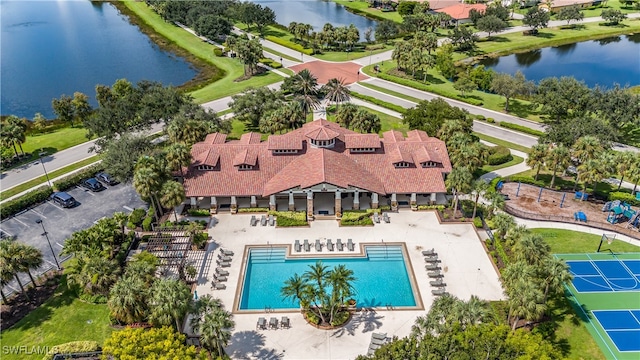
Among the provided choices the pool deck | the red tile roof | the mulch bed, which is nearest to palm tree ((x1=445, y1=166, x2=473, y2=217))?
the red tile roof

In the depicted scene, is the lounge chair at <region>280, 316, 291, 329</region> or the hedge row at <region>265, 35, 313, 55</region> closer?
the lounge chair at <region>280, 316, 291, 329</region>

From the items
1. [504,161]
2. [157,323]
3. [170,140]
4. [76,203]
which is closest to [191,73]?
[170,140]

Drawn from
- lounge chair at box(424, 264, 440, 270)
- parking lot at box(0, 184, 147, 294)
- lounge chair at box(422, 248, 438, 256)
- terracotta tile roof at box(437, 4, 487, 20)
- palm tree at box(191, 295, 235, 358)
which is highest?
terracotta tile roof at box(437, 4, 487, 20)

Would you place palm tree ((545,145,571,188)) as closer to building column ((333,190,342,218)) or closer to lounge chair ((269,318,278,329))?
building column ((333,190,342,218))

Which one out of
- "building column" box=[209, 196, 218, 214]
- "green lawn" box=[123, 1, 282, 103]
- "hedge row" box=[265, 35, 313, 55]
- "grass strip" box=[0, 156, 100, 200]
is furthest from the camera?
"hedge row" box=[265, 35, 313, 55]

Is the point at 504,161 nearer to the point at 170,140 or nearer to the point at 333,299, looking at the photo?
the point at 333,299

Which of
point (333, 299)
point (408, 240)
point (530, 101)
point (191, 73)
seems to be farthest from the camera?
point (191, 73)

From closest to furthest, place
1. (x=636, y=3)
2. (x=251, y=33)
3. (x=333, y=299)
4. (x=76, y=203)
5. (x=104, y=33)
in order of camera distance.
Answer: (x=333, y=299) < (x=76, y=203) < (x=251, y=33) < (x=104, y=33) < (x=636, y=3)

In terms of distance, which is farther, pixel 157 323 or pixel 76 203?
pixel 76 203
